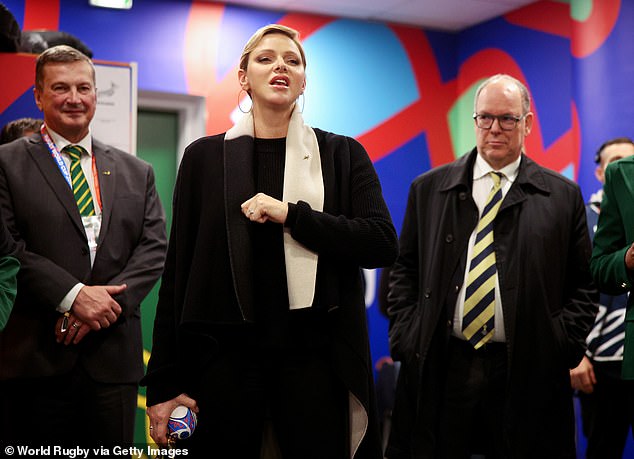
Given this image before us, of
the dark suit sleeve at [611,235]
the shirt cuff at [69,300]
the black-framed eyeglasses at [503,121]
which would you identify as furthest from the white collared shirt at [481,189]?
the shirt cuff at [69,300]

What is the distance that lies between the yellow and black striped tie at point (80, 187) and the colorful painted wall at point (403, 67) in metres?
2.54

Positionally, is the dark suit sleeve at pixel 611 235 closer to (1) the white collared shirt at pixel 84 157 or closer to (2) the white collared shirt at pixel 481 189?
(2) the white collared shirt at pixel 481 189

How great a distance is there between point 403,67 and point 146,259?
13.0ft

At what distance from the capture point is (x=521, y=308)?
9.64 ft

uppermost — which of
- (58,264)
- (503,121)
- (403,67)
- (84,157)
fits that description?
(403,67)

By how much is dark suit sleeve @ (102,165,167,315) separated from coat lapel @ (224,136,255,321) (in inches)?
43.4

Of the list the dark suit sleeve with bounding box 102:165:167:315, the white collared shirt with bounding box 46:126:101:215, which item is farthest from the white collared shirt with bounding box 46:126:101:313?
the dark suit sleeve with bounding box 102:165:167:315

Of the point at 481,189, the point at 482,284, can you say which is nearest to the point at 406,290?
Result: the point at 482,284

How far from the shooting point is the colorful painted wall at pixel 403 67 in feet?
16.3

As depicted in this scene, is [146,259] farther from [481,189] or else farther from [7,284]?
[481,189]

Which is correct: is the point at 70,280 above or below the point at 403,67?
below

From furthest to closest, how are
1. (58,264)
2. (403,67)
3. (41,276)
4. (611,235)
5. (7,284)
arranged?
1. (403,67)
2. (58,264)
3. (41,276)
4. (611,235)
5. (7,284)

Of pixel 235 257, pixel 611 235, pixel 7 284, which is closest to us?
pixel 235 257

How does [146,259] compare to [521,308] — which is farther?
[146,259]
